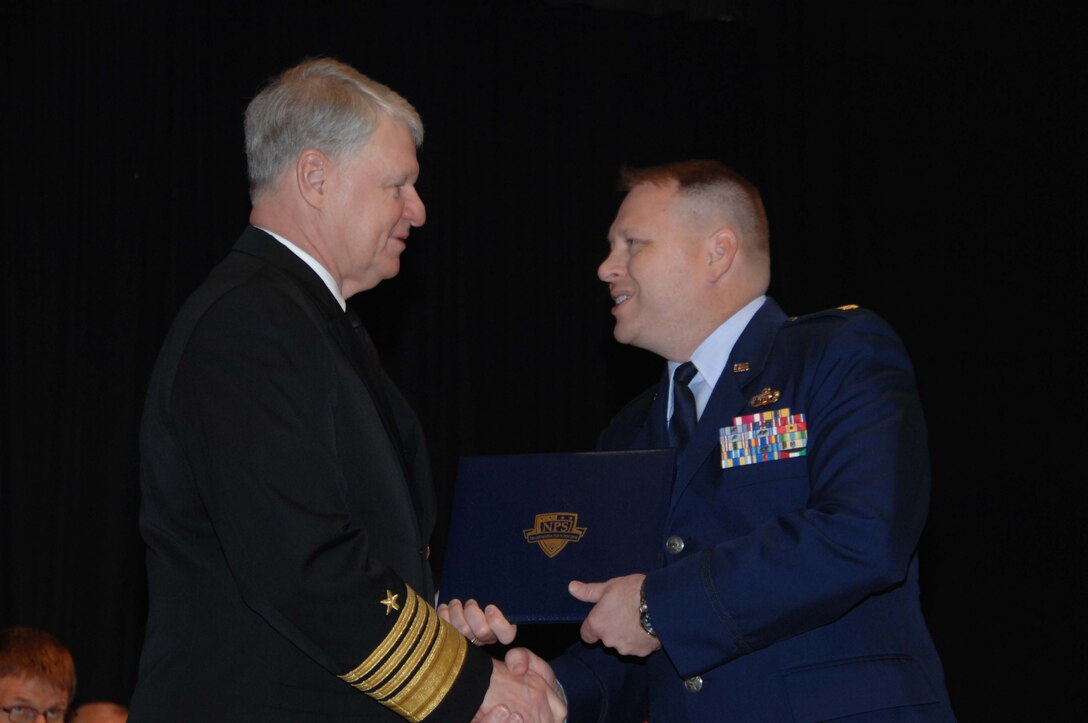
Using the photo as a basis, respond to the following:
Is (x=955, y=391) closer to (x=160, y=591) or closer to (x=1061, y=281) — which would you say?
(x=1061, y=281)

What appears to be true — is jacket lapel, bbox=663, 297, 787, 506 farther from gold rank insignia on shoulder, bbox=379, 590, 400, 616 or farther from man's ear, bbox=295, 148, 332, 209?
man's ear, bbox=295, 148, 332, 209

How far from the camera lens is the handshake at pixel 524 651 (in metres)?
2.46

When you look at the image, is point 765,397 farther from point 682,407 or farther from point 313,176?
point 313,176

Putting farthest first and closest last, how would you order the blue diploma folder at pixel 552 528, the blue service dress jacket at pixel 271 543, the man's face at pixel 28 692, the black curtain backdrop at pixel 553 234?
1. the black curtain backdrop at pixel 553 234
2. the man's face at pixel 28 692
3. the blue diploma folder at pixel 552 528
4. the blue service dress jacket at pixel 271 543

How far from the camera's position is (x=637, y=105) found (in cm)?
688

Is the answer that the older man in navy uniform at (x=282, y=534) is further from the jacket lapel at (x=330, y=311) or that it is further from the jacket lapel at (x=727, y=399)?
the jacket lapel at (x=727, y=399)

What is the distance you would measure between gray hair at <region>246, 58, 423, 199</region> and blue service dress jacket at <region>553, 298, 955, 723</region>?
1.04 m

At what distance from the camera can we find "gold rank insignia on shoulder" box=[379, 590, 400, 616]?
226cm

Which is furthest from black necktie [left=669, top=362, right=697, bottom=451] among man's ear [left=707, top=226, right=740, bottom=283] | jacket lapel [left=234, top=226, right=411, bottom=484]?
jacket lapel [left=234, top=226, right=411, bottom=484]

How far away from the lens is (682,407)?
307 cm

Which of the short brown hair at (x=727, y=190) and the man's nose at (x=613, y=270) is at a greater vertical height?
the short brown hair at (x=727, y=190)

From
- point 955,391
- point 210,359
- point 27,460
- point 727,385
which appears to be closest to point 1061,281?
point 955,391

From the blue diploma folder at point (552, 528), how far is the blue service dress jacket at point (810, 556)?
0.24ft

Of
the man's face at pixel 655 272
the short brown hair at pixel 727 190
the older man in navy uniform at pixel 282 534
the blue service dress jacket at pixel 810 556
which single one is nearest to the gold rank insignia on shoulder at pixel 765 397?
the blue service dress jacket at pixel 810 556
